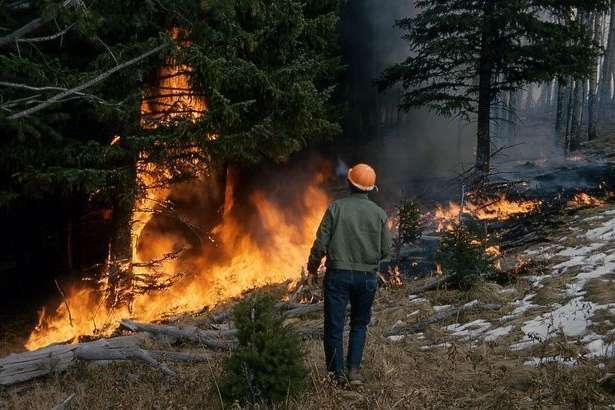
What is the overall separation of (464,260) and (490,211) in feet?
21.4

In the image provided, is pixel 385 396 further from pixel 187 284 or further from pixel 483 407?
pixel 187 284

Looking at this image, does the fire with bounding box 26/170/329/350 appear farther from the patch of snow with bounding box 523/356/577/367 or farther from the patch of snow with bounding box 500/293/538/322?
the patch of snow with bounding box 523/356/577/367

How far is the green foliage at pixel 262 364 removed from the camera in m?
4.09

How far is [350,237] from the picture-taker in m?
4.86

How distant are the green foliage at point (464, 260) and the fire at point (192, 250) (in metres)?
4.94

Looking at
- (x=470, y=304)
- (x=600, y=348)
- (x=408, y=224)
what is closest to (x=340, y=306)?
(x=600, y=348)

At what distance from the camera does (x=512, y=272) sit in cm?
866

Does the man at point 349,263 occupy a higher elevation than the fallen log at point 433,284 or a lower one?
higher

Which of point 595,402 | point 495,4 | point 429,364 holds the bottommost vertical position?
point 429,364

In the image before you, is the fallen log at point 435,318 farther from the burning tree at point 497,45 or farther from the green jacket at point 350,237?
the burning tree at point 497,45

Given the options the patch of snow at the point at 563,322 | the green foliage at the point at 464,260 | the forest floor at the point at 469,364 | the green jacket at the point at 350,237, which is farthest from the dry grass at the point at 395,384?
the green foliage at the point at 464,260

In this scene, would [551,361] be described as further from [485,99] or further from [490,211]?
[485,99]

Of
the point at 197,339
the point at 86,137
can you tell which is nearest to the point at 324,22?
the point at 86,137

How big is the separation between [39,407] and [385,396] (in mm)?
3549
